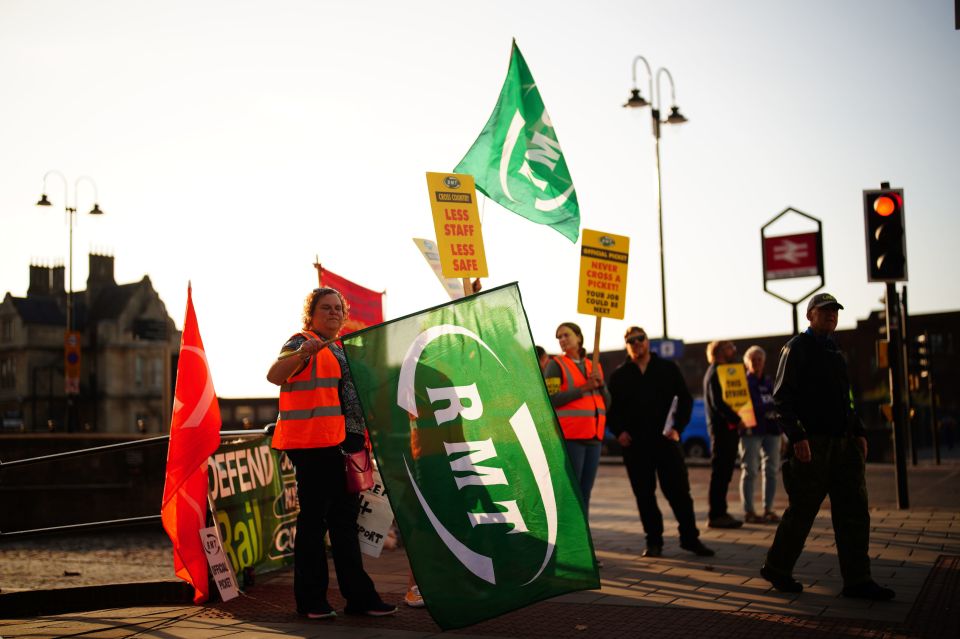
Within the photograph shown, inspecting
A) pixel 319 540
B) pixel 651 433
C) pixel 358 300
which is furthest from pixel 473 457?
pixel 358 300

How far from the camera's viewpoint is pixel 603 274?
7.87m

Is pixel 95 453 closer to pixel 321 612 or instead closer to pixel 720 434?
pixel 321 612

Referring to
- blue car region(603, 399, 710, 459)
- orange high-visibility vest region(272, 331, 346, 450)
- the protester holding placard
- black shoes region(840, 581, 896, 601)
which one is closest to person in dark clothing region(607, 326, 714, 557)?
black shoes region(840, 581, 896, 601)

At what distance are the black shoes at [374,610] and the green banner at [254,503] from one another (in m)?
1.36

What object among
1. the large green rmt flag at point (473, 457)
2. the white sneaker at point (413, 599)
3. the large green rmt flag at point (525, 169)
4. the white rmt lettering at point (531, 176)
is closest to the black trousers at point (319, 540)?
the white sneaker at point (413, 599)

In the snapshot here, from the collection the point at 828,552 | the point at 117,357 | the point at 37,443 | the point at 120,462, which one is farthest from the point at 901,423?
the point at 117,357

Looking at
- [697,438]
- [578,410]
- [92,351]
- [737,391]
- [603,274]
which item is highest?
[92,351]

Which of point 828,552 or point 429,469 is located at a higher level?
point 429,469

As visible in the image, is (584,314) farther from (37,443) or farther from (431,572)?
(37,443)

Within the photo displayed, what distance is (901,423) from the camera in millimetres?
11484

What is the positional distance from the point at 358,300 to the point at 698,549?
4407 mm

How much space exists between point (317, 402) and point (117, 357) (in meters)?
75.3

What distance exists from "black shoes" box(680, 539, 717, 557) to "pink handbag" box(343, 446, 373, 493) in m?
3.25

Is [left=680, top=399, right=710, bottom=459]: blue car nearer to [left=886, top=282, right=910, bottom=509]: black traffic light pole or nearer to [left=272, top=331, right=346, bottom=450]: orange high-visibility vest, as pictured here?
[left=886, top=282, right=910, bottom=509]: black traffic light pole
